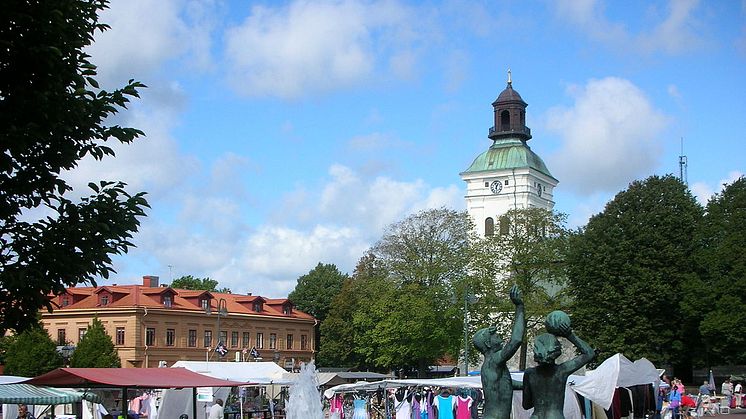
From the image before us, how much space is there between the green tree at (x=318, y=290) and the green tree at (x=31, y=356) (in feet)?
97.8

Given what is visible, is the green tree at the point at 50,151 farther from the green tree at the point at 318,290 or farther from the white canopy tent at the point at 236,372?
the green tree at the point at 318,290

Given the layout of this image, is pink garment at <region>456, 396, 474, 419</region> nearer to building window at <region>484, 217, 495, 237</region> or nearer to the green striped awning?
the green striped awning

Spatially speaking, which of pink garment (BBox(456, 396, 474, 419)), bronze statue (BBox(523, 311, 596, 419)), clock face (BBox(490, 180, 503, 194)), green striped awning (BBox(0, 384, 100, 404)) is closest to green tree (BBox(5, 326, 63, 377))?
pink garment (BBox(456, 396, 474, 419))

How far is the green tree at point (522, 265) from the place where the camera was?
5444cm

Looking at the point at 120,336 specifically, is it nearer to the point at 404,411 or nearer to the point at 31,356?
the point at 31,356

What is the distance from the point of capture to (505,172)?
88625 mm

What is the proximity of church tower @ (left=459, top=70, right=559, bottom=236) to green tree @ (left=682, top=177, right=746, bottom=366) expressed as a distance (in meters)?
33.9

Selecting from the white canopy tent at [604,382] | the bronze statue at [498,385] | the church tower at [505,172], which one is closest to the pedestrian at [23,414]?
the white canopy tent at [604,382]

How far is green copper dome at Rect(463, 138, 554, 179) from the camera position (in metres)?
88.7

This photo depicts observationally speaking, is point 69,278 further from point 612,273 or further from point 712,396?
point 612,273

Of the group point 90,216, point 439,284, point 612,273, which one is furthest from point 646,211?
point 90,216

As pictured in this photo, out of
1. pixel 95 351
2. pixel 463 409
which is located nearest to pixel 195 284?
pixel 95 351

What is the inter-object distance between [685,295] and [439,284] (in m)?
15.8

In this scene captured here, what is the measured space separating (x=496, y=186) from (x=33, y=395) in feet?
239
